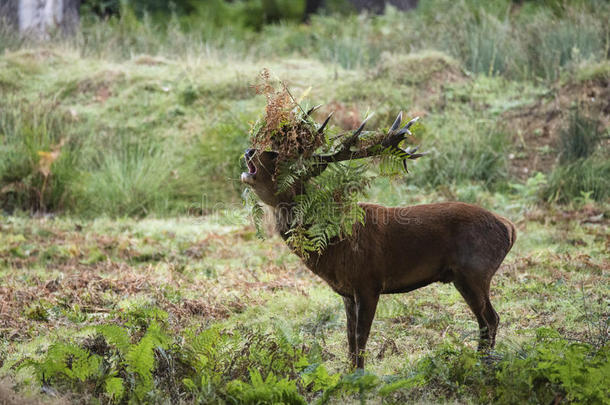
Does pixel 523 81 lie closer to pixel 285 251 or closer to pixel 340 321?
pixel 285 251

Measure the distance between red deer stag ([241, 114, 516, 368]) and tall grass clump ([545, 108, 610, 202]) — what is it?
5365 mm

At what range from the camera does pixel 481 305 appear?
15.0ft

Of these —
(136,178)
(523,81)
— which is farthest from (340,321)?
(523,81)

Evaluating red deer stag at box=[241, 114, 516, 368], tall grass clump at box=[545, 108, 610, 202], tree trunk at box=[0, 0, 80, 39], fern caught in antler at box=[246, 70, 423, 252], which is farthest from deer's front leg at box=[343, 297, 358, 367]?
tree trunk at box=[0, 0, 80, 39]

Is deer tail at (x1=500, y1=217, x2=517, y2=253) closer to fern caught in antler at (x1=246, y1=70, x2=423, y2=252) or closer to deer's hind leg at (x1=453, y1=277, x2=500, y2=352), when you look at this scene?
deer's hind leg at (x1=453, y1=277, x2=500, y2=352)

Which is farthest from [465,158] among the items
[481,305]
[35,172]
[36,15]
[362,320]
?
[36,15]

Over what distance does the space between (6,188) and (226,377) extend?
714 cm

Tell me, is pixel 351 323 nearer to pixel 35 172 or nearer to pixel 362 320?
pixel 362 320

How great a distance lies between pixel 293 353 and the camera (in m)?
4.27

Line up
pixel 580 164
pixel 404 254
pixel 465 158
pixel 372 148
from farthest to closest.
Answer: pixel 465 158
pixel 580 164
pixel 404 254
pixel 372 148

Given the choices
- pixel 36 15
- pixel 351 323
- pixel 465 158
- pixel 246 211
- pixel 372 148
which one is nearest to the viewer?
pixel 372 148

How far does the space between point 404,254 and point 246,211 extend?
116 cm

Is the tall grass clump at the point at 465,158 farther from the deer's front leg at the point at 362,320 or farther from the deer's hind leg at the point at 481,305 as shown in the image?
the deer's front leg at the point at 362,320

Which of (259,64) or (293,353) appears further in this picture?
(259,64)
